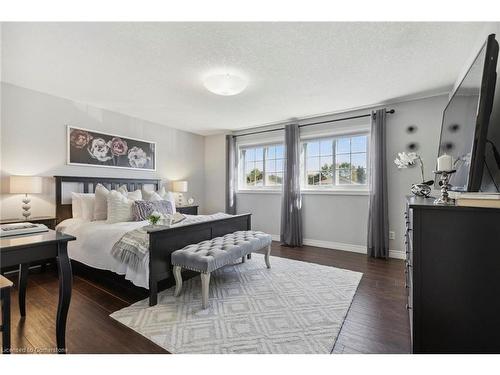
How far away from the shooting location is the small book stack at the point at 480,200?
115 cm

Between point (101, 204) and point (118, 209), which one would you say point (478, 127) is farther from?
point (101, 204)

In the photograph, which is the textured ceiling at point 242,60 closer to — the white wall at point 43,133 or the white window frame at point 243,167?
the white wall at point 43,133

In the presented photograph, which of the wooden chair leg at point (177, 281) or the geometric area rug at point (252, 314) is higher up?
the wooden chair leg at point (177, 281)

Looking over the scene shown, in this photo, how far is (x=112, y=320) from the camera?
6.04ft

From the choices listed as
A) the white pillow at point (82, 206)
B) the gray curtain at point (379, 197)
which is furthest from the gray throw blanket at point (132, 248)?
the gray curtain at point (379, 197)

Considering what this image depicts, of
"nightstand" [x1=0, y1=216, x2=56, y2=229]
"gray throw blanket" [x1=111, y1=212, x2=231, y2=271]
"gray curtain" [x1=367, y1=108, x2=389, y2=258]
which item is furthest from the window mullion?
"nightstand" [x1=0, y1=216, x2=56, y2=229]

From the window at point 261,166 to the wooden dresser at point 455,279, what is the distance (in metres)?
3.49

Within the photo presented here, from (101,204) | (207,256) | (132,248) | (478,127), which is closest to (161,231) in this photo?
(132,248)

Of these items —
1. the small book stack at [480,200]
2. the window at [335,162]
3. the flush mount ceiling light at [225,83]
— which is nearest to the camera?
the small book stack at [480,200]

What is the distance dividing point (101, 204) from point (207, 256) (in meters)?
1.96

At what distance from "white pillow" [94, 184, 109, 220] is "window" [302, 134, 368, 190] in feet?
10.8

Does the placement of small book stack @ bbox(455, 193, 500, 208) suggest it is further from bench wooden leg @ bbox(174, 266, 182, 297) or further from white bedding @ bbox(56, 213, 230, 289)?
white bedding @ bbox(56, 213, 230, 289)
